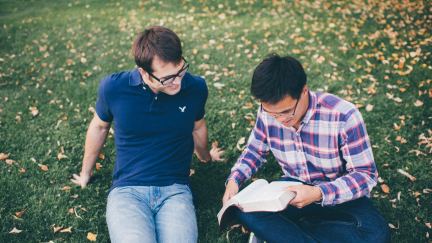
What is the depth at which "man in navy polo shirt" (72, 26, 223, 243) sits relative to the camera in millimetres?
2658

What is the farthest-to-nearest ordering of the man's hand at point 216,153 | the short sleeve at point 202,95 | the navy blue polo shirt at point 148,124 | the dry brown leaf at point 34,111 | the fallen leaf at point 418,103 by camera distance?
the dry brown leaf at point 34,111
the fallen leaf at point 418,103
the man's hand at point 216,153
the short sleeve at point 202,95
the navy blue polo shirt at point 148,124

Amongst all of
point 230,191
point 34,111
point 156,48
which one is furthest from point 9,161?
point 230,191

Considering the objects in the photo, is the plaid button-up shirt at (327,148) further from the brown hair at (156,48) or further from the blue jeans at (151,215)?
the brown hair at (156,48)

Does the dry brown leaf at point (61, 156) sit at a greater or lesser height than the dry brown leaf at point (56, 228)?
lesser

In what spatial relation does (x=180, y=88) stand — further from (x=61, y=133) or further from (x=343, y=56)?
(x=343, y=56)

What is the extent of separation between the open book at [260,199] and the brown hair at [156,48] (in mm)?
1094

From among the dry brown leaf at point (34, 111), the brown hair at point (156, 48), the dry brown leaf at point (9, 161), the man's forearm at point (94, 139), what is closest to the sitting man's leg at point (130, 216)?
the man's forearm at point (94, 139)

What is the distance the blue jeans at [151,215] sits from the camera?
252cm

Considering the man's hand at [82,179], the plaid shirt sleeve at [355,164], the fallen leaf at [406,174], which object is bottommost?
the man's hand at [82,179]

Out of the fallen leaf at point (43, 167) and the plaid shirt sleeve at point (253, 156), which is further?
the fallen leaf at point (43, 167)

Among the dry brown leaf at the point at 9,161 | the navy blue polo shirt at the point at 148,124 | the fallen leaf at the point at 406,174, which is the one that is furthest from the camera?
the dry brown leaf at the point at 9,161

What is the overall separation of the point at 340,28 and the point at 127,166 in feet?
18.7

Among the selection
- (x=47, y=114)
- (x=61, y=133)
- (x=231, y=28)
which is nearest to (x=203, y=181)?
(x=61, y=133)

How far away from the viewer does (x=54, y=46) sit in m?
7.72
